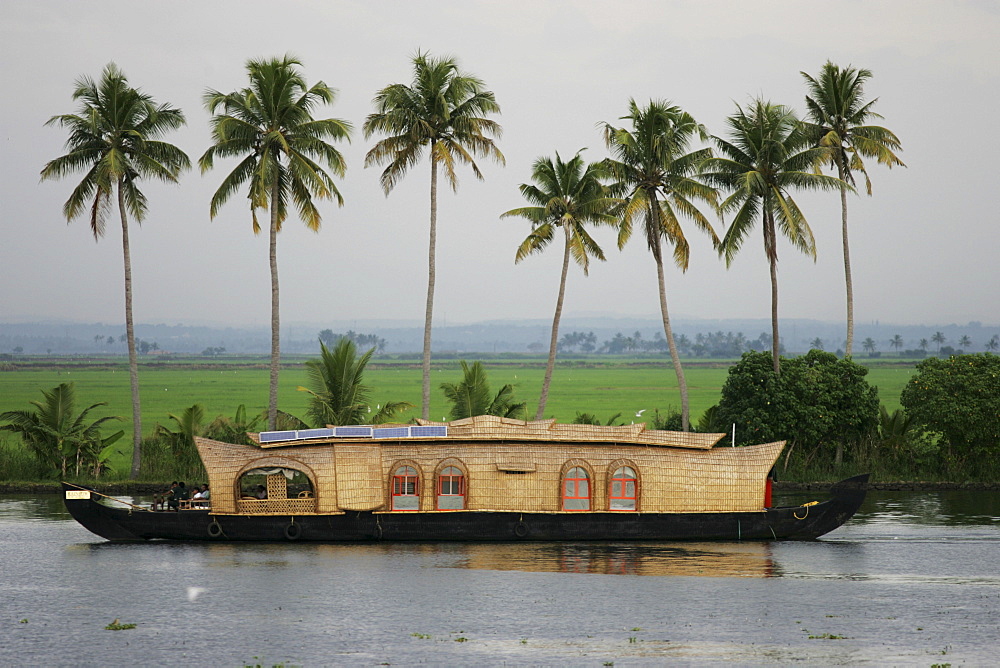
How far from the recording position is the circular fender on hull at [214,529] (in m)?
26.5

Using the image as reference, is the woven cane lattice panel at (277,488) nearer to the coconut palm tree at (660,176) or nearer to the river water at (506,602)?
the river water at (506,602)

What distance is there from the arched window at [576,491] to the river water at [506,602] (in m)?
1.21

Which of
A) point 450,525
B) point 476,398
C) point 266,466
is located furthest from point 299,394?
point 450,525

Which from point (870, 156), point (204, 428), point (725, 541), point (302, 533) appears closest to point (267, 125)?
point (204, 428)

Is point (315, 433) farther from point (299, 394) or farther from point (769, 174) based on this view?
point (299, 394)

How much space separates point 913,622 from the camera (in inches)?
736

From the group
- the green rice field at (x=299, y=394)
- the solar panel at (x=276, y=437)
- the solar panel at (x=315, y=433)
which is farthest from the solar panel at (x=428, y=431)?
the green rice field at (x=299, y=394)

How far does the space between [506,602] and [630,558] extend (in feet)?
18.0

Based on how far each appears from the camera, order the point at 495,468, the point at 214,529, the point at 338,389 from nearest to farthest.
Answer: the point at 495,468, the point at 214,529, the point at 338,389

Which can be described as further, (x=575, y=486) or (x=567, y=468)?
(x=575, y=486)

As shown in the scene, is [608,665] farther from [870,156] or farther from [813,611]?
[870,156]

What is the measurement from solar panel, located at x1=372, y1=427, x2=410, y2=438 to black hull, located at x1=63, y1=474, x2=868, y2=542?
1.98 metres

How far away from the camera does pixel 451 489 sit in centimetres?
2631

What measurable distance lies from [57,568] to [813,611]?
16.5m
